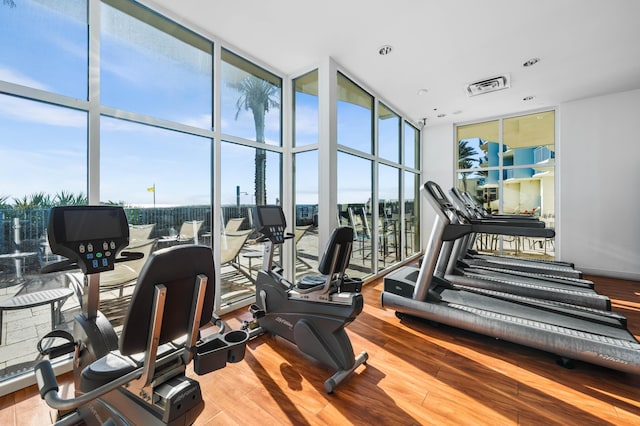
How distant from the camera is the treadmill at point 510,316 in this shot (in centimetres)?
204

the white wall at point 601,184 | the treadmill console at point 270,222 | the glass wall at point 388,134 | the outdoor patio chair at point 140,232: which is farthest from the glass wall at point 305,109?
the white wall at point 601,184

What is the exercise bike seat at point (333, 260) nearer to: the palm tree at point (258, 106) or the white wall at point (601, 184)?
the palm tree at point (258, 106)

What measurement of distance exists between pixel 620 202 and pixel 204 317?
6.63 m

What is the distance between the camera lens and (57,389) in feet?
3.50

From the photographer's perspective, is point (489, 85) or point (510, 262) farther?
point (510, 262)

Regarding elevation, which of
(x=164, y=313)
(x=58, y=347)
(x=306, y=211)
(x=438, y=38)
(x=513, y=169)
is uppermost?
(x=438, y=38)

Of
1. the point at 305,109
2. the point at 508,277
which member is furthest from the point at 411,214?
the point at 305,109

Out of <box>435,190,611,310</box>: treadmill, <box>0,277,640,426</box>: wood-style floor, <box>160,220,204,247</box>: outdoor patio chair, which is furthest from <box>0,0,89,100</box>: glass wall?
<box>435,190,611,310</box>: treadmill

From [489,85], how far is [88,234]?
17.2 feet

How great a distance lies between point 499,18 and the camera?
280 cm

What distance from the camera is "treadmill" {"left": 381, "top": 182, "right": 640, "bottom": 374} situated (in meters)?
2.04

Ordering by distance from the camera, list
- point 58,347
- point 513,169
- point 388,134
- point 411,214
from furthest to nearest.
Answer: point 411,214, point 513,169, point 388,134, point 58,347

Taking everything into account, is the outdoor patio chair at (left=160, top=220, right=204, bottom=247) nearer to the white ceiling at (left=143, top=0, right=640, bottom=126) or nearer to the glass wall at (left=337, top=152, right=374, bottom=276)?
the glass wall at (left=337, top=152, right=374, bottom=276)

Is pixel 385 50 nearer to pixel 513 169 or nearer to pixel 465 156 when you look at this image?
pixel 465 156
